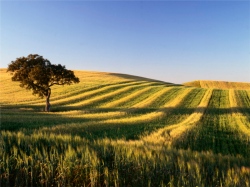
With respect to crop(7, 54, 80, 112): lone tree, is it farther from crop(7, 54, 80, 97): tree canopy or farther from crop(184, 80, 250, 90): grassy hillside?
crop(184, 80, 250, 90): grassy hillside

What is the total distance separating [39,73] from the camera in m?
32.2

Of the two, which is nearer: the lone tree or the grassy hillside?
the lone tree

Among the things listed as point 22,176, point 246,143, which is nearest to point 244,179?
point 22,176

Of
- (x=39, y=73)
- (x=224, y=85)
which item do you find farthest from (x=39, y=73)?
(x=224, y=85)

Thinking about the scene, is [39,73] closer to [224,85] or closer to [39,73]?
[39,73]

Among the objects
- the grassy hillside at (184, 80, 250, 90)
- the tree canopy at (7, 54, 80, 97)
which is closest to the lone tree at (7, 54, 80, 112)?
the tree canopy at (7, 54, 80, 97)

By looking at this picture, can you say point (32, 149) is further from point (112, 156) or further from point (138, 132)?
point (138, 132)

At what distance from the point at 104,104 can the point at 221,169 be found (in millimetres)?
32160

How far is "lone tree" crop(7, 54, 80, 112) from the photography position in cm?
3278

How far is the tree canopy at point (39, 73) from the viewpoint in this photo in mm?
32844

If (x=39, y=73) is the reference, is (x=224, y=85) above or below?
below

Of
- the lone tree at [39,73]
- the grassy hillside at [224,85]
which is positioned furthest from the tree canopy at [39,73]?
the grassy hillside at [224,85]

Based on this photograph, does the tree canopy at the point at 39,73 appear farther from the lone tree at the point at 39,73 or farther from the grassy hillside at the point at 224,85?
the grassy hillside at the point at 224,85

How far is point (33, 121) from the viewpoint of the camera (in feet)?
69.5
